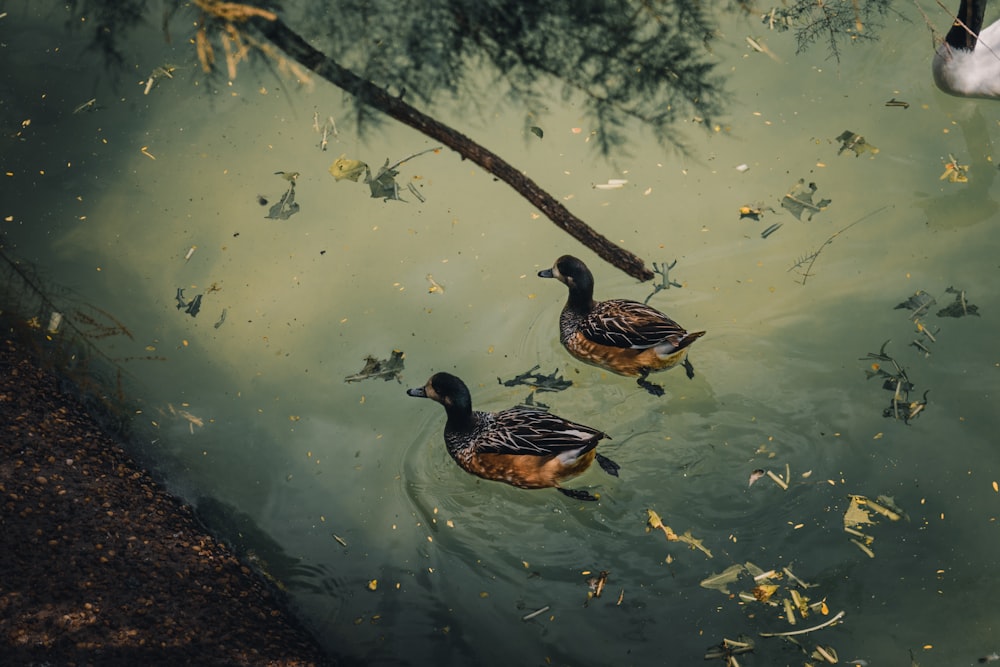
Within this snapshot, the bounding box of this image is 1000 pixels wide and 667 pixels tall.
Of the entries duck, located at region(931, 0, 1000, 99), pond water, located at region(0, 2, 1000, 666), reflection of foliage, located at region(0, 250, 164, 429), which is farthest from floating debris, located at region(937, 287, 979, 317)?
reflection of foliage, located at region(0, 250, 164, 429)

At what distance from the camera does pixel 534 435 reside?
15.4ft

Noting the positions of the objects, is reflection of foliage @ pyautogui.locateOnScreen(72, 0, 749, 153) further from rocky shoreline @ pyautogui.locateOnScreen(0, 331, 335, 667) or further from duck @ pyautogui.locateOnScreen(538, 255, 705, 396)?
rocky shoreline @ pyautogui.locateOnScreen(0, 331, 335, 667)

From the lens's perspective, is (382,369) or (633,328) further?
(382,369)

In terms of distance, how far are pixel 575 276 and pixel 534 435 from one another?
1.04m

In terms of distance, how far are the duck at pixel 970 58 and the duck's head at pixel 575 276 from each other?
3029mm

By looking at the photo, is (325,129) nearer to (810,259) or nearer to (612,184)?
(612,184)

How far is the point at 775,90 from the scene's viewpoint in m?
6.29

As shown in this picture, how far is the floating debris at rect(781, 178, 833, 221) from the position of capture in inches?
226

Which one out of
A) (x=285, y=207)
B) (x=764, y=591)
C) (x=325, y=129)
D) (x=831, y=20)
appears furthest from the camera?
(x=831, y=20)

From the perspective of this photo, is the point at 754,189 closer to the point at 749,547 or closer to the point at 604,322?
the point at 604,322

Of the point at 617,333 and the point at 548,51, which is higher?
the point at 548,51

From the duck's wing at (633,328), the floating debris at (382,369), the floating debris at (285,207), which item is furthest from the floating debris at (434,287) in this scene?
the floating debris at (285,207)

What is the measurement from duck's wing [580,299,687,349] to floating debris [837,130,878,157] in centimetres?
198

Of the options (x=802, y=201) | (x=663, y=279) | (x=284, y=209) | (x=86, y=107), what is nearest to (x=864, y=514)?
(x=663, y=279)
